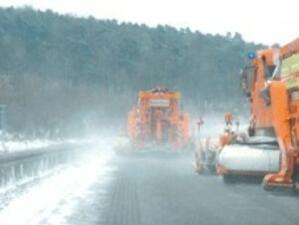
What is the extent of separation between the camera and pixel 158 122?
37938 millimetres

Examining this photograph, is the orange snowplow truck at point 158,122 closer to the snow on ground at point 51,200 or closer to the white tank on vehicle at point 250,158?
the snow on ground at point 51,200

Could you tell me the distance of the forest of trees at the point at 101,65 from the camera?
3081 inches

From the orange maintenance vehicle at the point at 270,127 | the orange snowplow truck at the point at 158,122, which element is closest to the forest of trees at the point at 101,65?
the orange snowplow truck at the point at 158,122

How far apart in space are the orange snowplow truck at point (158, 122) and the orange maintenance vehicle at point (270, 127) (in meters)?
20.0

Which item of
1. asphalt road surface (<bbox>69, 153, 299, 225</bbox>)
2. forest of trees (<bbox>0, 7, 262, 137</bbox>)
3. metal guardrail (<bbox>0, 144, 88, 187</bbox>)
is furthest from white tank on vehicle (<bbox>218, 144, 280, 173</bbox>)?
forest of trees (<bbox>0, 7, 262, 137</bbox>)

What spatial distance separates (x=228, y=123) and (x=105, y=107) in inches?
2629

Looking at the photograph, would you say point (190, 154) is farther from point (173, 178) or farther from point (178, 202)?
point (178, 202)

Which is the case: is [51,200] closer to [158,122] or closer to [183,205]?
[183,205]

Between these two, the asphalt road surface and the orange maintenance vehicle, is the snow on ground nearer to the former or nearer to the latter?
the asphalt road surface

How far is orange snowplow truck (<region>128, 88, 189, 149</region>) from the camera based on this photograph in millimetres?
37500

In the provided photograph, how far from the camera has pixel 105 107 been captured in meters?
86.1

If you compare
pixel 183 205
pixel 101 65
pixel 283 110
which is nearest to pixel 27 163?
pixel 183 205

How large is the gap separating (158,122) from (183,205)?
23723 mm

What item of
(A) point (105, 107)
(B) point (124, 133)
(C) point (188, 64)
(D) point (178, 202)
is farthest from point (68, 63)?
(D) point (178, 202)
